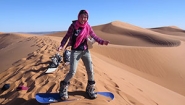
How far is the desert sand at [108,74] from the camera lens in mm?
4635

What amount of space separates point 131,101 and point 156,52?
15.4m

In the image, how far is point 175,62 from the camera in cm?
1720

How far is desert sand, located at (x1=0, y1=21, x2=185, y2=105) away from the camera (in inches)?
182

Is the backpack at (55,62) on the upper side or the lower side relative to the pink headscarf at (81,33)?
lower

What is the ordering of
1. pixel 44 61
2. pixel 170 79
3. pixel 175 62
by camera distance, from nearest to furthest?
pixel 44 61 < pixel 170 79 < pixel 175 62

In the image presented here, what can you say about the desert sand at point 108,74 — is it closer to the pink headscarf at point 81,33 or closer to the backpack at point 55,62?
the backpack at point 55,62

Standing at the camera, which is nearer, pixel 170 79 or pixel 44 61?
pixel 44 61

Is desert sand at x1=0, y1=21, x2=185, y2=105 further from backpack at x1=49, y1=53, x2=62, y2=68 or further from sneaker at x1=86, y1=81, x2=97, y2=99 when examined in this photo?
backpack at x1=49, y1=53, x2=62, y2=68

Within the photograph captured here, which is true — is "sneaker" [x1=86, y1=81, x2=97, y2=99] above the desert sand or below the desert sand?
above

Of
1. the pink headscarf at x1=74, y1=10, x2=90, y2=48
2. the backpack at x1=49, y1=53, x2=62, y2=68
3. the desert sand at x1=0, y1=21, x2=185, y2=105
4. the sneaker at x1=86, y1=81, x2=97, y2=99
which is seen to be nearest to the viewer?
the pink headscarf at x1=74, y1=10, x2=90, y2=48

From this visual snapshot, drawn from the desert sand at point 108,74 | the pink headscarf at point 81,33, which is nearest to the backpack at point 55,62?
the desert sand at point 108,74

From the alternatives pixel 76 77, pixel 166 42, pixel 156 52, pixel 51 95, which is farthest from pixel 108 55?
pixel 166 42

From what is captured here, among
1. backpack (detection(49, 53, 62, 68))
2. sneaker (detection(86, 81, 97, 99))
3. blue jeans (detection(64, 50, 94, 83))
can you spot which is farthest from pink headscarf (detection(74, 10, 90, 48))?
backpack (detection(49, 53, 62, 68))

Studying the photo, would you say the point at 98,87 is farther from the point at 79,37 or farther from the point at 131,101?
the point at 79,37
